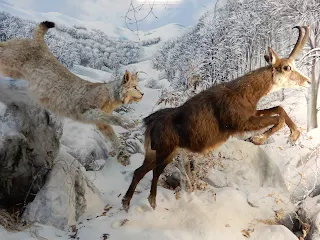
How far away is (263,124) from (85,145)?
7.64 ft

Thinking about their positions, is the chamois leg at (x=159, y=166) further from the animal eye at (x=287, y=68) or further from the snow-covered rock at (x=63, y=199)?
the animal eye at (x=287, y=68)

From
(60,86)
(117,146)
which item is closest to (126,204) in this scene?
(117,146)

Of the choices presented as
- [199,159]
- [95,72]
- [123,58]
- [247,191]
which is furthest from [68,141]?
[247,191]

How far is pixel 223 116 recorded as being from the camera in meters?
2.04

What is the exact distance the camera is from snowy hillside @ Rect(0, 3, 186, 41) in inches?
123

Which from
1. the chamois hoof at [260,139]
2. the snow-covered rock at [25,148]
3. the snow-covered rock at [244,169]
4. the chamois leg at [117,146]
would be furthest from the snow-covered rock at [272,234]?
the snow-covered rock at [25,148]

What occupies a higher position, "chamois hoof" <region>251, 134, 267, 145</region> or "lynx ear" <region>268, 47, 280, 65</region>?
"lynx ear" <region>268, 47, 280, 65</region>

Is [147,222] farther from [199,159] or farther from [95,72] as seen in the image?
[95,72]

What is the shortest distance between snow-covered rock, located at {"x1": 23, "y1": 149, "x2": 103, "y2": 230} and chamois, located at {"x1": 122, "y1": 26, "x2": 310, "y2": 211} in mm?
647

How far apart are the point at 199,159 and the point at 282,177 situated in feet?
2.73

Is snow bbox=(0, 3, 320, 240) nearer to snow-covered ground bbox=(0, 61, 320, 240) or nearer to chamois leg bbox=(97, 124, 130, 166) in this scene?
snow-covered ground bbox=(0, 61, 320, 240)

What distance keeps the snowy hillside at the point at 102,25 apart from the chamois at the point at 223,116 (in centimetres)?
122

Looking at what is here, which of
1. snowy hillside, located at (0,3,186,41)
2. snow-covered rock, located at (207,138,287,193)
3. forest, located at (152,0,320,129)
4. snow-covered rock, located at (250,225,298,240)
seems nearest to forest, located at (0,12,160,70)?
snowy hillside, located at (0,3,186,41)

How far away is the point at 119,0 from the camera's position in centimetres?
311
